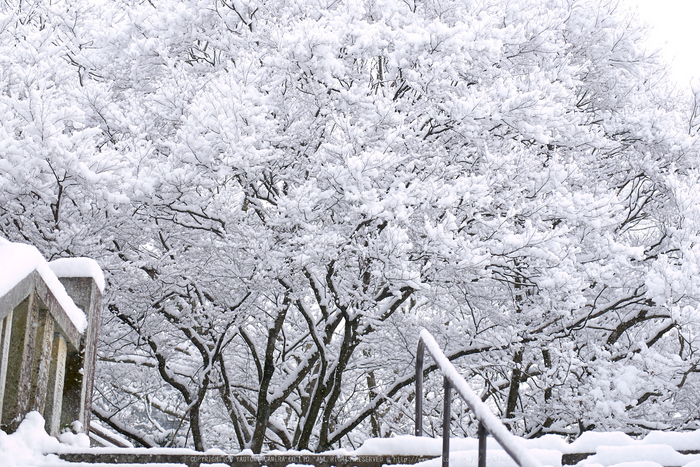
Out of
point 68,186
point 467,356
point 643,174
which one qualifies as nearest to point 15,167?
point 68,186

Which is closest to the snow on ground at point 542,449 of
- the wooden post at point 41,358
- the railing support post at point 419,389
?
the wooden post at point 41,358

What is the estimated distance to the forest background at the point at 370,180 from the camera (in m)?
6.56

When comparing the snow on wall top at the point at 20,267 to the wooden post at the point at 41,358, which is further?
the wooden post at the point at 41,358

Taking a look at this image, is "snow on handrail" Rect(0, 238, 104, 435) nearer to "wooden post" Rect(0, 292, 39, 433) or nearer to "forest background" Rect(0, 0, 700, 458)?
"wooden post" Rect(0, 292, 39, 433)

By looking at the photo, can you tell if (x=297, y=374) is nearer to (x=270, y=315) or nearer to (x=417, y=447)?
(x=270, y=315)

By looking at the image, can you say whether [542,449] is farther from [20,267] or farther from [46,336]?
[20,267]

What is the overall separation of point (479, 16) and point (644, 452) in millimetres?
5682

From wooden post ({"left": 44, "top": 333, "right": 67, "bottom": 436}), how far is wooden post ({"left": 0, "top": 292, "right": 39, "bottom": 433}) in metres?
0.34

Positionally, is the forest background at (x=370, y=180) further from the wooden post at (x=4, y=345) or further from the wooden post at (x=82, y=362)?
the wooden post at (x=4, y=345)

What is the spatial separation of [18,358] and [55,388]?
53cm

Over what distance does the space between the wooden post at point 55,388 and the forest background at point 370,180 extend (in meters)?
2.86

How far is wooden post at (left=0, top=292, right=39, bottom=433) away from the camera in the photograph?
8.82 ft

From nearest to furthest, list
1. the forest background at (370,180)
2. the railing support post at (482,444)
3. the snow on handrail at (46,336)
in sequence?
the snow on handrail at (46,336) < the railing support post at (482,444) < the forest background at (370,180)

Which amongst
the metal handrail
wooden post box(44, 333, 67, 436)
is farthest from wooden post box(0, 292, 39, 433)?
the metal handrail
